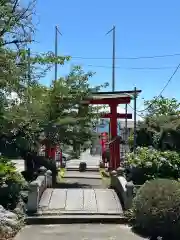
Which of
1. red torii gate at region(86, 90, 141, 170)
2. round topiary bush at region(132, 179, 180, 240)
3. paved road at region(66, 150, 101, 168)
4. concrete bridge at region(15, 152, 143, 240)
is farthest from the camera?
paved road at region(66, 150, 101, 168)

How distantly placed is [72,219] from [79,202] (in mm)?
2046

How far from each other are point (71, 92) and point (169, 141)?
228 inches

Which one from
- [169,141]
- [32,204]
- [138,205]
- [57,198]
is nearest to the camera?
[138,205]

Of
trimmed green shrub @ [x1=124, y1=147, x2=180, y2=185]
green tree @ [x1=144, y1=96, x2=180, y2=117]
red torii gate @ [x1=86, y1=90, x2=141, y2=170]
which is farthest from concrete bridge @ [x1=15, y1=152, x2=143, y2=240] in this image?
green tree @ [x1=144, y1=96, x2=180, y2=117]

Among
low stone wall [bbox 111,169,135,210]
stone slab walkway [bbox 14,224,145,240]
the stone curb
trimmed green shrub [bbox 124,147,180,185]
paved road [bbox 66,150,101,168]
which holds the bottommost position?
stone slab walkway [bbox 14,224,145,240]

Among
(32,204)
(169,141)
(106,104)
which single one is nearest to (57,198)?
(32,204)

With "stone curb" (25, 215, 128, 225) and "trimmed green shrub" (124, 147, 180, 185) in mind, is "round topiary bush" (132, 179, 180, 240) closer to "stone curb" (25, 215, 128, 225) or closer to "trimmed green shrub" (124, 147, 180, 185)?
"stone curb" (25, 215, 128, 225)

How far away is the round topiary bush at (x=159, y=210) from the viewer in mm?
10273

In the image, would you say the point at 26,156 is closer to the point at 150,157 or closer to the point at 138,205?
the point at 150,157

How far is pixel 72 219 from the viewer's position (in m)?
12.4

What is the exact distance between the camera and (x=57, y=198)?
14.8 meters

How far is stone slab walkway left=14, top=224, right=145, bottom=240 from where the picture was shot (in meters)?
10.5

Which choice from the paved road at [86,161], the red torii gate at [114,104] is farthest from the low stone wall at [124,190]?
the paved road at [86,161]

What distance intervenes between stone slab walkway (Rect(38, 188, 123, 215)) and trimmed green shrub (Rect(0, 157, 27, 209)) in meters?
0.79
